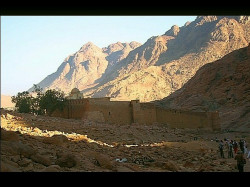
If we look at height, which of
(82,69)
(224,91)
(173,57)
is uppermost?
(82,69)

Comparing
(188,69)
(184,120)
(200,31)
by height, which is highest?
A: (200,31)

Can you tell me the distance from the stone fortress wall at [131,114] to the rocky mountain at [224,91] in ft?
18.8

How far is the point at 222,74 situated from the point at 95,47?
494 feet

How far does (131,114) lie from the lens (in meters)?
30.1

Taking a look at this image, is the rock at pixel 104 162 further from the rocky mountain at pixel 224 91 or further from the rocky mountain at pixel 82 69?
the rocky mountain at pixel 82 69

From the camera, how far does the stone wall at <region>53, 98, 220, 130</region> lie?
2852 centimetres

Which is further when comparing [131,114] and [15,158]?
[131,114]

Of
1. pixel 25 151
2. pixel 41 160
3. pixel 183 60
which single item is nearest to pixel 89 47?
pixel 183 60

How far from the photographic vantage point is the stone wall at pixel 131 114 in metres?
28.5

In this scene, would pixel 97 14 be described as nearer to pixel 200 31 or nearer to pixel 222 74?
pixel 222 74

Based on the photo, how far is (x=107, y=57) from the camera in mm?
194625

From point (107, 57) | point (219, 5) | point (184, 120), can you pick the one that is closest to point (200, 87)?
point (184, 120)

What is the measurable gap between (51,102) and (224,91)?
88.8 ft

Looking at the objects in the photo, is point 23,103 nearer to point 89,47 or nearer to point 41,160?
point 41,160
